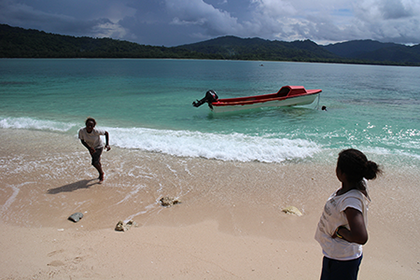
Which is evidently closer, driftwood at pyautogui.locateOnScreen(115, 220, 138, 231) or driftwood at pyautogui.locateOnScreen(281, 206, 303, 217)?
driftwood at pyautogui.locateOnScreen(115, 220, 138, 231)

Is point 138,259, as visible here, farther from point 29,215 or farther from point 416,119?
point 416,119

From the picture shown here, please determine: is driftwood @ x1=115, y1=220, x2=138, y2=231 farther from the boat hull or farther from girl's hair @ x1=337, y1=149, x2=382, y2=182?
the boat hull

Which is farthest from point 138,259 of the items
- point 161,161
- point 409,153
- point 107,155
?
point 409,153

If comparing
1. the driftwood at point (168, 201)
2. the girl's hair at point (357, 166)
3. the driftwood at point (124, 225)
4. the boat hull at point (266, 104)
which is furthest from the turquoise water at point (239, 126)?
the girl's hair at point (357, 166)

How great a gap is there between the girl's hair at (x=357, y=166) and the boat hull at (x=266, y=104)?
14.0 meters

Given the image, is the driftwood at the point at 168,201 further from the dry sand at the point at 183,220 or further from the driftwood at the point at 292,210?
the driftwood at the point at 292,210

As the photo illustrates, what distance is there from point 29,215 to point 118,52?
18658cm

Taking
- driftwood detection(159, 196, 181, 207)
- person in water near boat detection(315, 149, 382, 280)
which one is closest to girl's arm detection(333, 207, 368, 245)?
person in water near boat detection(315, 149, 382, 280)

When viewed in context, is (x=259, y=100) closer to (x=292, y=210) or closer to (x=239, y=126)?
(x=239, y=126)

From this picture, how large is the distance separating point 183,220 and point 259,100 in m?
13.1

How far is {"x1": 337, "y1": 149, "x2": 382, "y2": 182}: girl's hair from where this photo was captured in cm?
178

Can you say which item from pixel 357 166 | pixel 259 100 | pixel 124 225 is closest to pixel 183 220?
pixel 124 225

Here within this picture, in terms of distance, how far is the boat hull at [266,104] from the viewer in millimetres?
15930

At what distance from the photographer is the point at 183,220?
466cm
